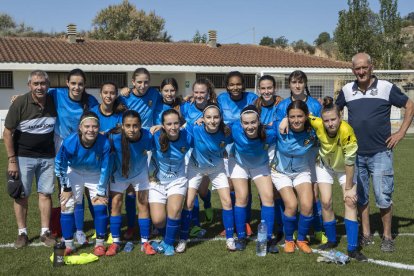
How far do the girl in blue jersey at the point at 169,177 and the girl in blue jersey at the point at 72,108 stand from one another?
84 centimetres

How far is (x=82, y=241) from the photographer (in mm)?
5391

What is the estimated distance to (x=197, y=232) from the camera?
5.81 metres

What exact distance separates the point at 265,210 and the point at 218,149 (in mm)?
817

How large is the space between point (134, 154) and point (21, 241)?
1.56 meters

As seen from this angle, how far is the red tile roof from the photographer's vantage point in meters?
21.0

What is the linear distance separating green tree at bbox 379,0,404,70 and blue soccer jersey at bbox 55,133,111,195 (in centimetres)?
2314

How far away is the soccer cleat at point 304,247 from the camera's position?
5074 millimetres

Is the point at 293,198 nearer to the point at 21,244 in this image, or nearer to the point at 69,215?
the point at 69,215

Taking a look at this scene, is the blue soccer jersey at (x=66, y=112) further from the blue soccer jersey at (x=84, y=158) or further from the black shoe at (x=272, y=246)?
the black shoe at (x=272, y=246)

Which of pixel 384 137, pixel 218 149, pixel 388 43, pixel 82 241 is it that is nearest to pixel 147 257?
pixel 82 241

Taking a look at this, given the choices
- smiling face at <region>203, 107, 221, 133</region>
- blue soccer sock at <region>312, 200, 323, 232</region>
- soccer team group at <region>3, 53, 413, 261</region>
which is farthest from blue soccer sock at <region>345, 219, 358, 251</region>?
smiling face at <region>203, 107, 221, 133</region>

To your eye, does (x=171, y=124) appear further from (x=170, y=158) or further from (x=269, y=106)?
(x=269, y=106)

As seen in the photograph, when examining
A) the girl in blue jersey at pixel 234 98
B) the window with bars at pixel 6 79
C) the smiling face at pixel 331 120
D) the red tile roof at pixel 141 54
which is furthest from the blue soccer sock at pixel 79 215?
the window with bars at pixel 6 79

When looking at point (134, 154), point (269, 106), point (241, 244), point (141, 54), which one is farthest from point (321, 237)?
point (141, 54)
